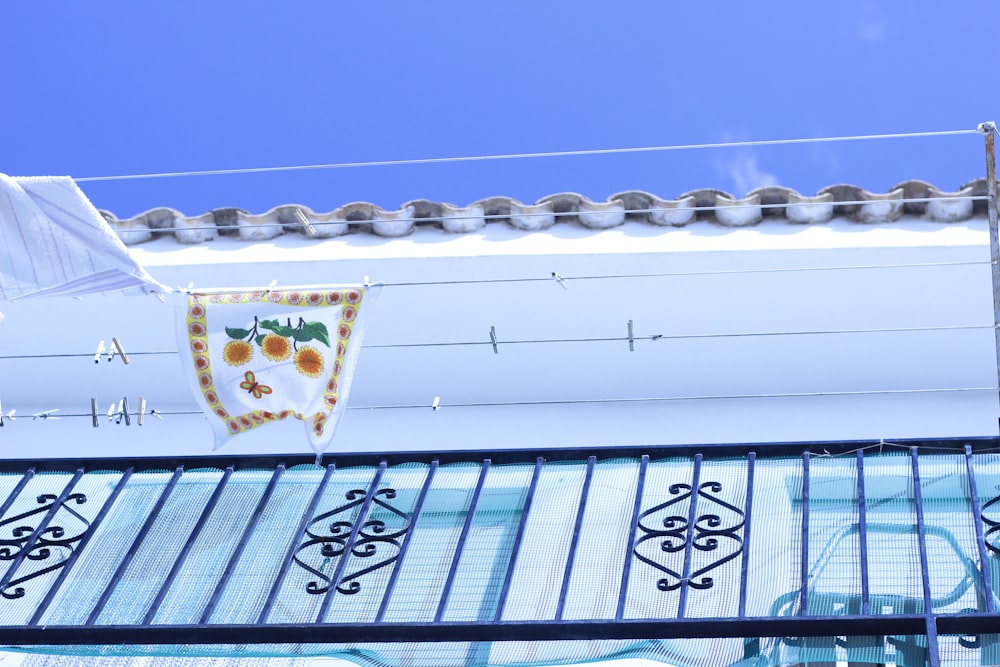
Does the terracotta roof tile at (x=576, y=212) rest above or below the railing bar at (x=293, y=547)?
above

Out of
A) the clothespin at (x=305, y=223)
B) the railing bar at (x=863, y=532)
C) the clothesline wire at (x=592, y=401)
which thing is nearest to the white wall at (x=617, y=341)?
the clothesline wire at (x=592, y=401)

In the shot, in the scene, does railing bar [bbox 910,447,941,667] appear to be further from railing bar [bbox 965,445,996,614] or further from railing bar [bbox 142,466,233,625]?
railing bar [bbox 142,466,233,625]

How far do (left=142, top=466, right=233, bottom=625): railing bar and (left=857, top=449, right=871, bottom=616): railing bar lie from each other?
2.22 meters

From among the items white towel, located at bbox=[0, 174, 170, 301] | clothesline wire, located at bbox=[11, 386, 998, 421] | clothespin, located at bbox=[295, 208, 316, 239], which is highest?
clothespin, located at bbox=[295, 208, 316, 239]

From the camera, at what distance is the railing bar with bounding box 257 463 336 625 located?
4.91 m

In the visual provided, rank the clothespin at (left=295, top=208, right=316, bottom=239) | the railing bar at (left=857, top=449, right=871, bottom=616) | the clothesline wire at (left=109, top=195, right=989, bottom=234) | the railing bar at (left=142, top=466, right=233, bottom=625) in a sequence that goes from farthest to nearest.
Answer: the clothespin at (left=295, top=208, right=316, bottom=239) < the clothesline wire at (left=109, top=195, right=989, bottom=234) < the railing bar at (left=142, top=466, right=233, bottom=625) < the railing bar at (left=857, top=449, right=871, bottom=616)

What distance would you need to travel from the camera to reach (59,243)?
5727 mm

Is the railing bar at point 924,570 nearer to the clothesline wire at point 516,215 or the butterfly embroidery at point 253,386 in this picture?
the clothesline wire at point 516,215

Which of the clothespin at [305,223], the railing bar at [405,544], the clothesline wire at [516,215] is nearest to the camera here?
the railing bar at [405,544]

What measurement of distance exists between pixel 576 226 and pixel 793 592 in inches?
119

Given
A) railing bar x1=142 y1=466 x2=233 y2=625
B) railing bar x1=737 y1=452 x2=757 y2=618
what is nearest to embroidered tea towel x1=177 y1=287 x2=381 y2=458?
railing bar x1=142 y1=466 x2=233 y2=625

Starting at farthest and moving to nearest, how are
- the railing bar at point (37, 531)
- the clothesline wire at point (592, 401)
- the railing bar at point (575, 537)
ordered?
the clothesline wire at point (592, 401) < the railing bar at point (37, 531) < the railing bar at point (575, 537)

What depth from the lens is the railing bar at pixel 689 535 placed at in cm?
472

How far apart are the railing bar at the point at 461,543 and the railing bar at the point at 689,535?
2.39 ft
